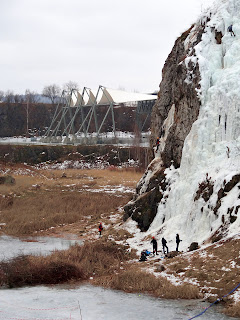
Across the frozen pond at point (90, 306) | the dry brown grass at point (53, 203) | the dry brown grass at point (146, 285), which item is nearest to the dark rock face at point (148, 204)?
the dry brown grass at point (53, 203)

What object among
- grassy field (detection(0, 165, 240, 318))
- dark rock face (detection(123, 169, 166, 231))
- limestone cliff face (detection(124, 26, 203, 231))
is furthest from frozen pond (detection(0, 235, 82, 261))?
limestone cliff face (detection(124, 26, 203, 231))

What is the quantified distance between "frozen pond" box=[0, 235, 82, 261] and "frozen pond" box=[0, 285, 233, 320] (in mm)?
5392

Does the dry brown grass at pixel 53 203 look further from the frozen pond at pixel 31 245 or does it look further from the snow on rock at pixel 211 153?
the snow on rock at pixel 211 153

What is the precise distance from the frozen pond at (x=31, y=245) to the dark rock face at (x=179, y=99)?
778 cm

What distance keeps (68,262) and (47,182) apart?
27.6 metres

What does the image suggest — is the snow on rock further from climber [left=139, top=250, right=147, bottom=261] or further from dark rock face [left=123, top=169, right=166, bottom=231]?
climber [left=139, top=250, right=147, bottom=261]

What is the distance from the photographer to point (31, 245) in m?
23.7

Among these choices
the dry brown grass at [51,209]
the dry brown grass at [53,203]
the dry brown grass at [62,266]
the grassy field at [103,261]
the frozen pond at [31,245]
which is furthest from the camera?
the dry brown grass at [53,203]

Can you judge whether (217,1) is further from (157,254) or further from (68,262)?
(68,262)

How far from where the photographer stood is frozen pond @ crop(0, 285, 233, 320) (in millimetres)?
13180

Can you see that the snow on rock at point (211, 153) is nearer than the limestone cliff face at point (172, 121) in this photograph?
Yes

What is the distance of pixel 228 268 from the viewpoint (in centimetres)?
1554

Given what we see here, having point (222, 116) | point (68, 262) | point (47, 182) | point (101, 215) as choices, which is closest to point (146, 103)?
point (47, 182)

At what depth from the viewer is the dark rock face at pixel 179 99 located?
24719 mm
